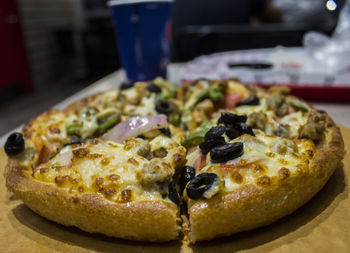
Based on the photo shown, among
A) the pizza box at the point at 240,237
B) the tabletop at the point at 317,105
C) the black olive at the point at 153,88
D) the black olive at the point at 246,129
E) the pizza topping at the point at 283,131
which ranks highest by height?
the black olive at the point at 153,88

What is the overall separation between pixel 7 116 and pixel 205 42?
13.4 ft

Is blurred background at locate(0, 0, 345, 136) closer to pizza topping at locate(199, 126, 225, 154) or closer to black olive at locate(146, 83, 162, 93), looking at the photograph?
black olive at locate(146, 83, 162, 93)

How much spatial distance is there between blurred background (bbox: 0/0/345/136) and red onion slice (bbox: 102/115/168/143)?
136cm

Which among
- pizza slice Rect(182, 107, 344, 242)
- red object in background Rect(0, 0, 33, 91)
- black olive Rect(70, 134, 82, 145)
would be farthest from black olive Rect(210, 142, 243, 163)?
red object in background Rect(0, 0, 33, 91)

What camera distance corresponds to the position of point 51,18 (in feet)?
28.0

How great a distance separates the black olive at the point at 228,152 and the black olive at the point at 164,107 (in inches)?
25.0

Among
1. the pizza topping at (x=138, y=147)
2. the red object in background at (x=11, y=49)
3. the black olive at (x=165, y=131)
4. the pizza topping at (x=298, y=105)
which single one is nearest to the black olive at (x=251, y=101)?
the pizza topping at (x=298, y=105)

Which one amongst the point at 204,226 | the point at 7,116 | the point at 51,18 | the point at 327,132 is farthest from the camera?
the point at 51,18

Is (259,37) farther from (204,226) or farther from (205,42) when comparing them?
(204,226)

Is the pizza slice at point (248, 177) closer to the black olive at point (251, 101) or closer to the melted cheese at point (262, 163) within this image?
the melted cheese at point (262, 163)

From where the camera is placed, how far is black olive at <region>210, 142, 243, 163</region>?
1.23m

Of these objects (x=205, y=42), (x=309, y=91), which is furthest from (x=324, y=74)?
(x=205, y=42)

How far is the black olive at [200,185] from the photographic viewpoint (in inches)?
44.2

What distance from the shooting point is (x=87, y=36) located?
26.3ft
